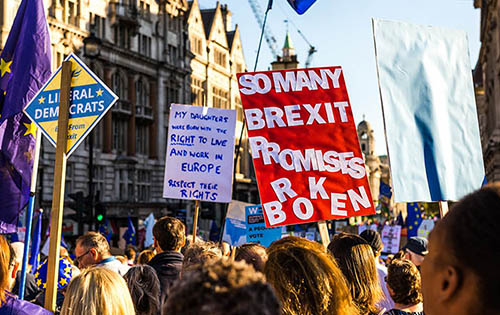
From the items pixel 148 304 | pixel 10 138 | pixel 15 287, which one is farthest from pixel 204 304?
pixel 15 287

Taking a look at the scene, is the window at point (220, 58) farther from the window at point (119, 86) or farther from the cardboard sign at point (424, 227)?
the cardboard sign at point (424, 227)

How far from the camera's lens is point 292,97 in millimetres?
6699

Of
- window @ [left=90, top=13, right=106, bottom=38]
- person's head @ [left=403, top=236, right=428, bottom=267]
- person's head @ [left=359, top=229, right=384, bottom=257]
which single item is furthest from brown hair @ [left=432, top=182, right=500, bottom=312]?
window @ [left=90, top=13, right=106, bottom=38]

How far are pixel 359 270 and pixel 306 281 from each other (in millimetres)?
1510

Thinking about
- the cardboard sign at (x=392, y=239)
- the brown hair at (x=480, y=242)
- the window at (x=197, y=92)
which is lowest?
the cardboard sign at (x=392, y=239)

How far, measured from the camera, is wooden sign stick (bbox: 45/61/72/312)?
486cm

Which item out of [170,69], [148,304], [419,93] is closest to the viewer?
[148,304]

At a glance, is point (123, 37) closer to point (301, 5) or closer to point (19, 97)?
point (301, 5)

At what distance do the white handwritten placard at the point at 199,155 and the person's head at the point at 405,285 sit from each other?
4079 mm

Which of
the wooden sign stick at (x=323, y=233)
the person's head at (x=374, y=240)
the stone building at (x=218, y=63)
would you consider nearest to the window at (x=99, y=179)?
the stone building at (x=218, y=63)

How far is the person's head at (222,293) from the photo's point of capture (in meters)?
1.67

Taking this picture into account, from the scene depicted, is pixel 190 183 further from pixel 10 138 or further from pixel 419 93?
pixel 419 93

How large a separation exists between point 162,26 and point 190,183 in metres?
40.7

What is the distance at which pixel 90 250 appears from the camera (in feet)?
20.3
